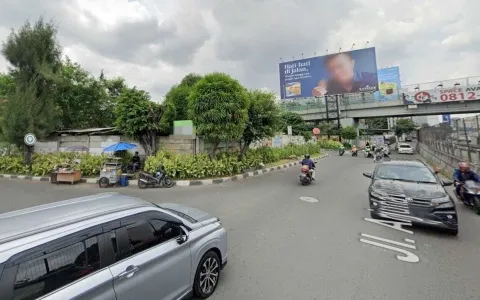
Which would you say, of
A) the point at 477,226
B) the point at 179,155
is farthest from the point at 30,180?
the point at 477,226

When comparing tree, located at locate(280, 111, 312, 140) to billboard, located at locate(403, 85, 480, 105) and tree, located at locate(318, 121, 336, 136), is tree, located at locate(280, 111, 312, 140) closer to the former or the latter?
tree, located at locate(318, 121, 336, 136)

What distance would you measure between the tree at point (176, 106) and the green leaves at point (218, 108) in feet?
4.69

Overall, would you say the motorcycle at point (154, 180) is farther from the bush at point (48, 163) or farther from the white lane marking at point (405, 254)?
the white lane marking at point (405, 254)

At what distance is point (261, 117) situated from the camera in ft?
41.1

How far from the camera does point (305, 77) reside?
30359 mm

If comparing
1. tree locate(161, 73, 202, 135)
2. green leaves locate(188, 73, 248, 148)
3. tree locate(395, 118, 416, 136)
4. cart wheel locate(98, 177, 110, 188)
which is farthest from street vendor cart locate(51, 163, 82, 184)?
tree locate(395, 118, 416, 136)

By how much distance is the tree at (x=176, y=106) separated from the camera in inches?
468

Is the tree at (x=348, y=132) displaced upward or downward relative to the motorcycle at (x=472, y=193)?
upward

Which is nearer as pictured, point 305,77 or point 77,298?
point 77,298

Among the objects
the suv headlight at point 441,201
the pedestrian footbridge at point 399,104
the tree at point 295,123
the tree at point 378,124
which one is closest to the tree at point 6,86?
the suv headlight at point 441,201

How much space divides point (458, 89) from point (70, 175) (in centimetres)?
3575

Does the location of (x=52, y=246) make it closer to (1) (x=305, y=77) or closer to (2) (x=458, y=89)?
(1) (x=305, y=77)

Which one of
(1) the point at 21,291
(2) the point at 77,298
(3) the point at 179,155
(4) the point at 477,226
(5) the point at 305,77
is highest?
(5) the point at 305,77

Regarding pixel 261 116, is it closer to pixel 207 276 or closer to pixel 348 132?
pixel 207 276
